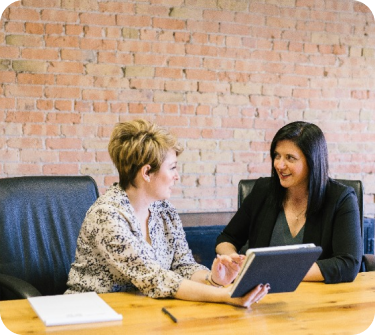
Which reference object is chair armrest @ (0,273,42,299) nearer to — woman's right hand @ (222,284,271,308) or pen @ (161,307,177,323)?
pen @ (161,307,177,323)

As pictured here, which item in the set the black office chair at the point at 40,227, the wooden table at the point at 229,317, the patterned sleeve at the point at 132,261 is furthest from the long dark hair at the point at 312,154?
the black office chair at the point at 40,227

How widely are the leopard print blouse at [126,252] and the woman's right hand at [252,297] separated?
0.19 metres

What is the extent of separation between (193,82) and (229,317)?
2103 millimetres

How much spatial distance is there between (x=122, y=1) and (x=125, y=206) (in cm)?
180

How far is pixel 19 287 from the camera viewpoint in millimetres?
1892

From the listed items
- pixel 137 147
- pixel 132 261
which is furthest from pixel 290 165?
pixel 132 261

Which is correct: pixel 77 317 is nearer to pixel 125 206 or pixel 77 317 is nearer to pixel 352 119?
pixel 125 206

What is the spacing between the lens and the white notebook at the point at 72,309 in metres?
1.49

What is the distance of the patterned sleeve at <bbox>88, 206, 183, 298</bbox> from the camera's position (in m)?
1.73

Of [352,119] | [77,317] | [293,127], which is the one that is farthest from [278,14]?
[77,317]

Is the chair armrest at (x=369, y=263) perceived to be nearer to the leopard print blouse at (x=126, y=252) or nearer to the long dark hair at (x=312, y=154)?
the long dark hair at (x=312, y=154)

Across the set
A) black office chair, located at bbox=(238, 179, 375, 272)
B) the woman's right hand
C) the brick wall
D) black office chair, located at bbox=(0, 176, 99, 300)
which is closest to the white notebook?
the woman's right hand

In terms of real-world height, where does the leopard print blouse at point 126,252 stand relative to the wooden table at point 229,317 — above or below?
above

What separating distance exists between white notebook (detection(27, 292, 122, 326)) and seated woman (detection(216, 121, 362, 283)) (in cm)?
82
